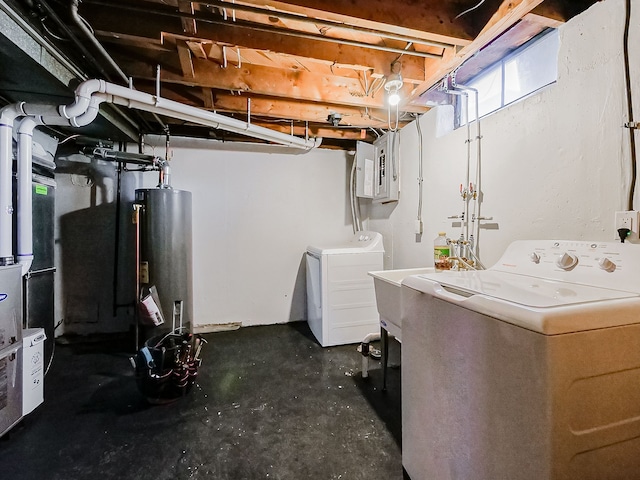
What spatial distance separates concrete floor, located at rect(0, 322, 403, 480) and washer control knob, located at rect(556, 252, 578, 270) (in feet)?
3.82

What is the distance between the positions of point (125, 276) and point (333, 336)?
223 cm

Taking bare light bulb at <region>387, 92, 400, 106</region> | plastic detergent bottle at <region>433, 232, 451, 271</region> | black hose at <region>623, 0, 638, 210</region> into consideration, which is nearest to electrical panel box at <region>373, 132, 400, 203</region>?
bare light bulb at <region>387, 92, 400, 106</region>

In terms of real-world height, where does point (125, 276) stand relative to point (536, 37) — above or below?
below

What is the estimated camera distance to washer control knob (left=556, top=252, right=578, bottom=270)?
3.56ft

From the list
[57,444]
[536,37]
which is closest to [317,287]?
[57,444]

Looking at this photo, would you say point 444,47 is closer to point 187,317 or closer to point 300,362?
point 300,362

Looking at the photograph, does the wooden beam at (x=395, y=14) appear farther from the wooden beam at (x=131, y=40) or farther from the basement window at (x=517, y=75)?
the wooden beam at (x=131, y=40)

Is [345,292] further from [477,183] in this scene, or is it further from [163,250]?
[163,250]

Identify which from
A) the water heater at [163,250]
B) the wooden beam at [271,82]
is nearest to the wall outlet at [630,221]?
the wooden beam at [271,82]

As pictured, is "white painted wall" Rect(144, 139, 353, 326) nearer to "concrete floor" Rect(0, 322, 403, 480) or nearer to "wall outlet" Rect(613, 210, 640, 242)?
"concrete floor" Rect(0, 322, 403, 480)

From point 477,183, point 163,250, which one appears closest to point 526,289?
point 477,183

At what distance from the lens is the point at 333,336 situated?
2.70m

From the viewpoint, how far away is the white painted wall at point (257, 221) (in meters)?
3.14

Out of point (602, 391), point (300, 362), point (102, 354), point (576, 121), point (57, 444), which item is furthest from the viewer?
point (102, 354)
